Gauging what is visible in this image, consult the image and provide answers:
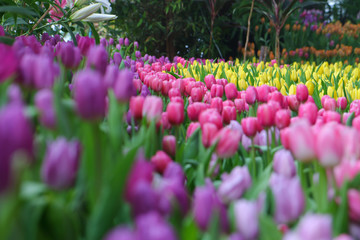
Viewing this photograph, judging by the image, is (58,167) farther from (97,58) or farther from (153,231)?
(97,58)

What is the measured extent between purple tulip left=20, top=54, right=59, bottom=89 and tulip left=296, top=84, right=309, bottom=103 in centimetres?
97

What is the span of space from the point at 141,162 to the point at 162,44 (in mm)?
7671

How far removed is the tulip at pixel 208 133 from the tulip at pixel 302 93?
71 cm

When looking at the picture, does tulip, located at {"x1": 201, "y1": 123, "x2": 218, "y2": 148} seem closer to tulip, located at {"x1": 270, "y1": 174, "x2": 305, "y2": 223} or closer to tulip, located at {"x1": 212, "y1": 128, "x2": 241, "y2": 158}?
tulip, located at {"x1": 212, "y1": 128, "x2": 241, "y2": 158}

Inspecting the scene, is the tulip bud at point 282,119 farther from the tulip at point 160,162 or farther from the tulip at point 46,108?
the tulip at point 46,108

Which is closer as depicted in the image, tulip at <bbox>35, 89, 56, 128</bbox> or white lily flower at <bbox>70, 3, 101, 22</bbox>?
tulip at <bbox>35, 89, 56, 128</bbox>

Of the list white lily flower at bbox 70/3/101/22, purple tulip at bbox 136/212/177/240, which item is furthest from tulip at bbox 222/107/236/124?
white lily flower at bbox 70/3/101/22

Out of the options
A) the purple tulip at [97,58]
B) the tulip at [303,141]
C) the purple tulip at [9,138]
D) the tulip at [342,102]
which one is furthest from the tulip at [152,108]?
the tulip at [342,102]

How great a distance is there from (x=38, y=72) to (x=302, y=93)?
40.5 inches

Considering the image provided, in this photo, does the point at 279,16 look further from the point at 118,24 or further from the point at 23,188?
the point at 23,188

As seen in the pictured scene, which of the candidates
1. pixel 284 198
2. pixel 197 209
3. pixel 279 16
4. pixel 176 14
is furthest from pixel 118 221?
pixel 176 14

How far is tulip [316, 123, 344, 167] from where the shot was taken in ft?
1.81

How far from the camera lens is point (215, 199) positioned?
520mm

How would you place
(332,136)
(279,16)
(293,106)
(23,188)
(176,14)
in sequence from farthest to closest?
(176,14) < (279,16) < (293,106) < (332,136) < (23,188)
